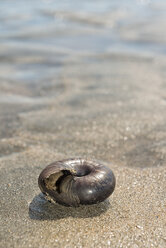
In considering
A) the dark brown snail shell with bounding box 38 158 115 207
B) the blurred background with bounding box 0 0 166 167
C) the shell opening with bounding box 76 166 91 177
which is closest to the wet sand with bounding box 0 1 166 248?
the blurred background with bounding box 0 0 166 167

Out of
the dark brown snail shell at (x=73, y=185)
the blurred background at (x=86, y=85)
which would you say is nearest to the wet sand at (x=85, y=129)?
the blurred background at (x=86, y=85)

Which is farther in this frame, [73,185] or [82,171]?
[82,171]

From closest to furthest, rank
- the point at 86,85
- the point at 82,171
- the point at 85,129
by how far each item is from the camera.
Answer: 1. the point at 82,171
2. the point at 85,129
3. the point at 86,85

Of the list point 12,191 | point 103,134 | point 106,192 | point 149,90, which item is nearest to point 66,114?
point 103,134

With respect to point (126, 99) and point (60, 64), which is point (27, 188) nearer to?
point (126, 99)

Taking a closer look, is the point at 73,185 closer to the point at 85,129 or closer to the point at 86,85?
the point at 85,129

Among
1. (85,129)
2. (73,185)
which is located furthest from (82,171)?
(85,129)

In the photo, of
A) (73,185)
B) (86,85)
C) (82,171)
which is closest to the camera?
(73,185)

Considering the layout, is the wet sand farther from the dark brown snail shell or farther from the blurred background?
the dark brown snail shell
